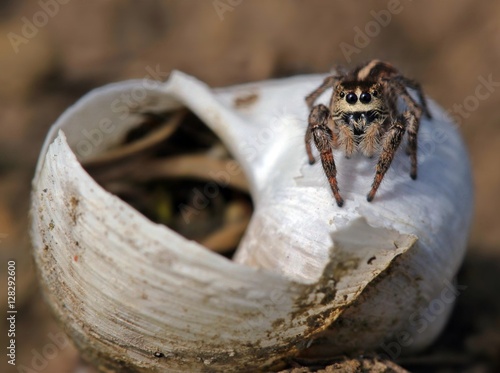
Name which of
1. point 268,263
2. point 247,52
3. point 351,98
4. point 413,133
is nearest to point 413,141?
point 413,133

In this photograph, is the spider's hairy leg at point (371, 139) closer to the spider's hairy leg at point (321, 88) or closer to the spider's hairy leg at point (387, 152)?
the spider's hairy leg at point (387, 152)

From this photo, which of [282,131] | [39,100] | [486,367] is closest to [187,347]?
[282,131]

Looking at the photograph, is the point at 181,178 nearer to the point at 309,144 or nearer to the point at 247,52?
the point at 247,52

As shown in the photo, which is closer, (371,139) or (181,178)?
(371,139)

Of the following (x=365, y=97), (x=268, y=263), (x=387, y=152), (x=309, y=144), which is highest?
(x=365, y=97)

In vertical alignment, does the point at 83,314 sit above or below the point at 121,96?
below

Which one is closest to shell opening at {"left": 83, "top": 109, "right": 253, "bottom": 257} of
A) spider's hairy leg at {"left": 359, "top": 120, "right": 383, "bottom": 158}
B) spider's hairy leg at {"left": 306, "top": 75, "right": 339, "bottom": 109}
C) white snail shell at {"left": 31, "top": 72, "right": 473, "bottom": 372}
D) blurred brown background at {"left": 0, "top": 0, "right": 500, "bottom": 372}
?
white snail shell at {"left": 31, "top": 72, "right": 473, "bottom": 372}

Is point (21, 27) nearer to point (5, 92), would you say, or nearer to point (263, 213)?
point (5, 92)
